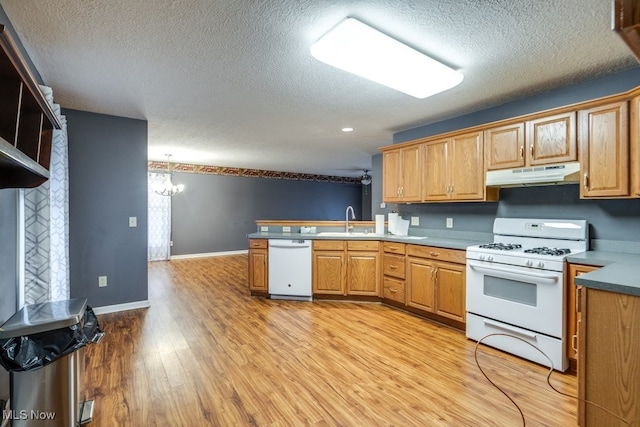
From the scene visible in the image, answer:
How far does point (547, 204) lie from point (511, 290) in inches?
37.9

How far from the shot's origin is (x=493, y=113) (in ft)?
10.7

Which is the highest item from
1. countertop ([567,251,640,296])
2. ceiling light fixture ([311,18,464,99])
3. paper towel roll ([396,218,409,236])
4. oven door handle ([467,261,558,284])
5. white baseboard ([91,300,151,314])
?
ceiling light fixture ([311,18,464,99])

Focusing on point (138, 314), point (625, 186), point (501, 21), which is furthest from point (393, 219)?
point (138, 314)

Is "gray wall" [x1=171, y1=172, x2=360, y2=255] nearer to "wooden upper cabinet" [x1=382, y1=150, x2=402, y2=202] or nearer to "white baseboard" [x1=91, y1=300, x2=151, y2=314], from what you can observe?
"white baseboard" [x1=91, y1=300, x2=151, y2=314]

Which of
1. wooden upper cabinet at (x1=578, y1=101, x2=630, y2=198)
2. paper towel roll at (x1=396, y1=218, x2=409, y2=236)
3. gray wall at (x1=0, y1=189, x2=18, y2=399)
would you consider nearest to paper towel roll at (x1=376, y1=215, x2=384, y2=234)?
paper towel roll at (x1=396, y1=218, x2=409, y2=236)

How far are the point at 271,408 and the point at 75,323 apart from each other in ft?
3.86

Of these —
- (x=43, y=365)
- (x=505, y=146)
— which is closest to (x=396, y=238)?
(x=505, y=146)

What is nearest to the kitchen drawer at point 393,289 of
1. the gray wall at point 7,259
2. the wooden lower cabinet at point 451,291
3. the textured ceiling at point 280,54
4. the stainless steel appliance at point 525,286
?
the wooden lower cabinet at point 451,291

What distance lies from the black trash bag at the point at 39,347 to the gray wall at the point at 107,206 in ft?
7.56

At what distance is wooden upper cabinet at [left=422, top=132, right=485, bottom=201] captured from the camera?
10.3 feet

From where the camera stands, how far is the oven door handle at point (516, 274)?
229 centimetres

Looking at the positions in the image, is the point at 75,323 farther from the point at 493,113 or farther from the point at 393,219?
the point at 493,113

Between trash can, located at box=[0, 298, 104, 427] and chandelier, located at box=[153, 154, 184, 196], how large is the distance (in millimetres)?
5430

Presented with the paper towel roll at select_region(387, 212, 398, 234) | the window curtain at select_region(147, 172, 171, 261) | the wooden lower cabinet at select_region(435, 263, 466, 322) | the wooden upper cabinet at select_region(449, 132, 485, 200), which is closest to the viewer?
the wooden lower cabinet at select_region(435, 263, 466, 322)
